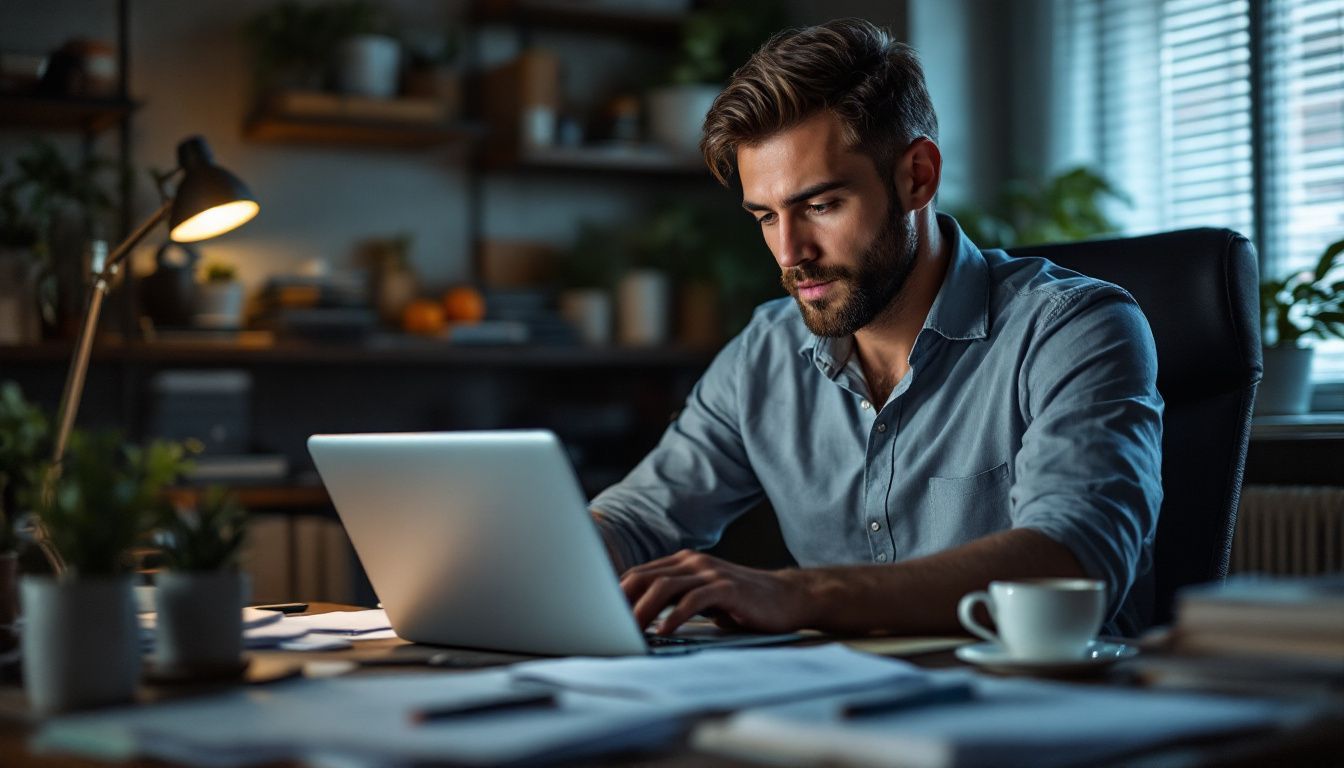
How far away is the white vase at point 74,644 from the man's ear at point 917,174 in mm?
1122

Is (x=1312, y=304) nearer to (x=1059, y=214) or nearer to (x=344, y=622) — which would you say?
(x=1059, y=214)

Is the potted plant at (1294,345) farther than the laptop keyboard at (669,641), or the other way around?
the potted plant at (1294,345)

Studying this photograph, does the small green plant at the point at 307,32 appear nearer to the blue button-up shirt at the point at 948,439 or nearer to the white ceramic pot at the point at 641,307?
the white ceramic pot at the point at 641,307

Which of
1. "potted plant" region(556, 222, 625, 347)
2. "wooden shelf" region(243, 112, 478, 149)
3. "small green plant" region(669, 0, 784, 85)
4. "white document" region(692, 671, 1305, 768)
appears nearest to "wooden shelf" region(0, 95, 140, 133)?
"wooden shelf" region(243, 112, 478, 149)

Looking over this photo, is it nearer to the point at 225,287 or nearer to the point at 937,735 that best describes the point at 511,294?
the point at 225,287

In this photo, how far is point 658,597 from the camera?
3.78ft

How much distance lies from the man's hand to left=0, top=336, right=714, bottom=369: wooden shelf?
6.85 ft

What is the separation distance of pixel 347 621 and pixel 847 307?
0.71m

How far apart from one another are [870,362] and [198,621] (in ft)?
3.31

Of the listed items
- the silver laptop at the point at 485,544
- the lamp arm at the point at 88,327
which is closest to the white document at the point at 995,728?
the silver laptop at the point at 485,544

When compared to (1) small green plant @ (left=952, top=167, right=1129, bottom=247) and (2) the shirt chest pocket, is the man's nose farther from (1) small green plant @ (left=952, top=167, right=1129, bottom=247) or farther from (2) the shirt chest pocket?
(1) small green plant @ (left=952, top=167, right=1129, bottom=247)

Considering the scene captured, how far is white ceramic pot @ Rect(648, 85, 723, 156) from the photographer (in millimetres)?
3539

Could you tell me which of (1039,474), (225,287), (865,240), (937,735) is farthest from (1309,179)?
(937,735)

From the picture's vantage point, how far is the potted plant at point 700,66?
3529 millimetres
